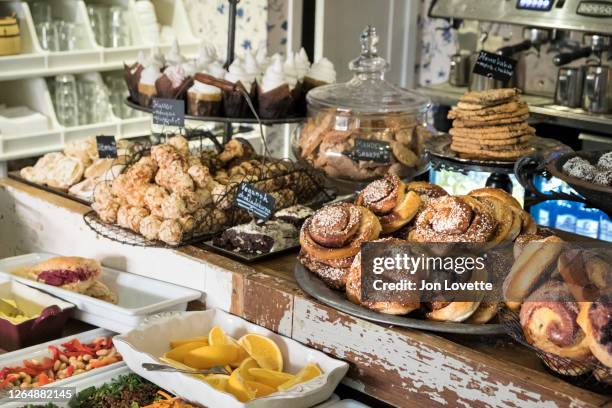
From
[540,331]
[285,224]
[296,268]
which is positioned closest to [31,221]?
[285,224]

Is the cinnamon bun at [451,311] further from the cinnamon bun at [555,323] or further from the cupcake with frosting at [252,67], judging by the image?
the cupcake with frosting at [252,67]

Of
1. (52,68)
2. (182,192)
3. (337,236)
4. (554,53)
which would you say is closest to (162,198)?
(182,192)

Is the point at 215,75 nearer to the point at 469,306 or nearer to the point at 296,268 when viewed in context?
the point at 296,268

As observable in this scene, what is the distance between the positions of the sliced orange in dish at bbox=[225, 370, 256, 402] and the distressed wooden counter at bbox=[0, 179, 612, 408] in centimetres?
22

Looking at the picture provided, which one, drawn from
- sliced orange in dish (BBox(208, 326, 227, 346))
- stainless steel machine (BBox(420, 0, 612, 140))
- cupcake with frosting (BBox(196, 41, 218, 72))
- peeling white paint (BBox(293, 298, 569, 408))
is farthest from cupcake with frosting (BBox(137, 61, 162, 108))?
stainless steel machine (BBox(420, 0, 612, 140))

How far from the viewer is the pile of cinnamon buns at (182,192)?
2.43 meters

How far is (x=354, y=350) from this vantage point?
1.94 meters

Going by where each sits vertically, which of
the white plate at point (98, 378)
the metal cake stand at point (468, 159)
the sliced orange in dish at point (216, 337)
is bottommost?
the white plate at point (98, 378)

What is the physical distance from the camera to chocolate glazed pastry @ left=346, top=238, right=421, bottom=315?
1804 mm

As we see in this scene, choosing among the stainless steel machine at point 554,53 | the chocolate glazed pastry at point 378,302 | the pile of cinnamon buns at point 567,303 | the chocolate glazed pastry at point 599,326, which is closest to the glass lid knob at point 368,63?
the chocolate glazed pastry at point 378,302

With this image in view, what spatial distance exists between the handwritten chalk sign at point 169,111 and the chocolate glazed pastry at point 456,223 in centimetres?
123

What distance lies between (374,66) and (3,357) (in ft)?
4.75

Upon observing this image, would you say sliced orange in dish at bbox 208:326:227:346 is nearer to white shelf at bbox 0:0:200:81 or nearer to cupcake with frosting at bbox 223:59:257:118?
cupcake with frosting at bbox 223:59:257:118

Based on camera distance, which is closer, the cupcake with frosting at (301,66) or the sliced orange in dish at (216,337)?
the sliced orange in dish at (216,337)
